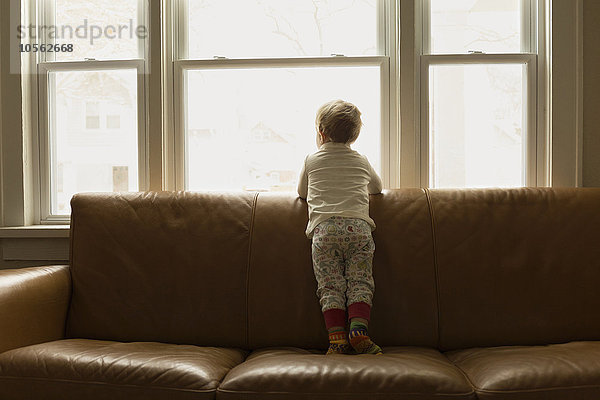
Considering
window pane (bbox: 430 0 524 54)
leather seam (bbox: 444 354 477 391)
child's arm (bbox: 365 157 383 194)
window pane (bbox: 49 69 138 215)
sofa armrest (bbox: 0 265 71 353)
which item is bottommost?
leather seam (bbox: 444 354 477 391)

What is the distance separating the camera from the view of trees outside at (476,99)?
8.95 ft

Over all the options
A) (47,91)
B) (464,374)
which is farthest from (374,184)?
(47,91)

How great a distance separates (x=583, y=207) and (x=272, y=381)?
154 cm

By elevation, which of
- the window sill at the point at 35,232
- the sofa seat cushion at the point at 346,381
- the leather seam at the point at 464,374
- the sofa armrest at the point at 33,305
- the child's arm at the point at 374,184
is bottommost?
the leather seam at the point at 464,374

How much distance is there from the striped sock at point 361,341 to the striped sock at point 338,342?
0.03 m

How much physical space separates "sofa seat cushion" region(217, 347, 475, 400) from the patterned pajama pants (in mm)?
385

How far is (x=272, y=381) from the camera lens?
5.50 ft

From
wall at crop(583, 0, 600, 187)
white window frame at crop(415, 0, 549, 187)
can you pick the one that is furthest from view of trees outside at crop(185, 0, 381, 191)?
wall at crop(583, 0, 600, 187)

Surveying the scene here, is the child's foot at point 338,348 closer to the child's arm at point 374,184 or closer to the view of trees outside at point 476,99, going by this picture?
the child's arm at point 374,184

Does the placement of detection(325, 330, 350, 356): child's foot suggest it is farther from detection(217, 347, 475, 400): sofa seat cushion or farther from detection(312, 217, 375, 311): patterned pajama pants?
detection(217, 347, 475, 400): sofa seat cushion

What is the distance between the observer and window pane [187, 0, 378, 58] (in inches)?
109

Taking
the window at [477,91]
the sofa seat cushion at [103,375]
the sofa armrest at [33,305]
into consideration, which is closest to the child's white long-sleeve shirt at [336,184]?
the window at [477,91]

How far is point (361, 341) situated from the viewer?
203 centimetres

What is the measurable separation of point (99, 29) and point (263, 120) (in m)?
0.99
